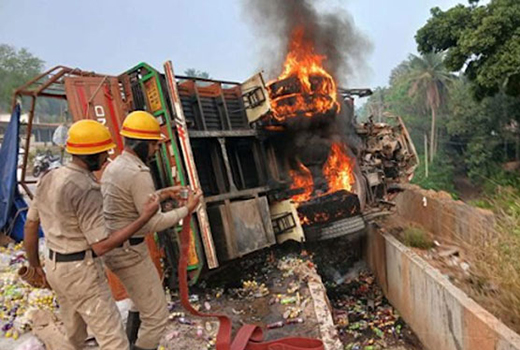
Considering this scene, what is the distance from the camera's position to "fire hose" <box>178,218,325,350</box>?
326 centimetres

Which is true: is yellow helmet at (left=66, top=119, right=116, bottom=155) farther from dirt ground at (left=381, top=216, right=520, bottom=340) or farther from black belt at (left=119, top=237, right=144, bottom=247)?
dirt ground at (left=381, top=216, right=520, bottom=340)

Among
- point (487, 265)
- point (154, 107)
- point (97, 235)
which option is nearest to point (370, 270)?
point (487, 265)

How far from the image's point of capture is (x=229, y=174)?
5.57 m

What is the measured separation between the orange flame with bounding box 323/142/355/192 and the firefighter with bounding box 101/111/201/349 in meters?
4.07

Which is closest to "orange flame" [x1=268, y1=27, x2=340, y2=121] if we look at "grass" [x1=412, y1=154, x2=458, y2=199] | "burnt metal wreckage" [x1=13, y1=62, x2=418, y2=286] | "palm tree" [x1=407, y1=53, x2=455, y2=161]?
"burnt metal wreckage" [x1=13, y1=62, x2=418, y2=286]

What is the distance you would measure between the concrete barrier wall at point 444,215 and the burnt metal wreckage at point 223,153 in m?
1.71

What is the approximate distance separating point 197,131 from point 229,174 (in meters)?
0.82

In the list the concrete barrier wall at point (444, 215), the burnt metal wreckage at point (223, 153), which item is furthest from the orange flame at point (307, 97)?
the concrete barrier wall at point (444, 215)

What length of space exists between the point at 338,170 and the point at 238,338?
405cm

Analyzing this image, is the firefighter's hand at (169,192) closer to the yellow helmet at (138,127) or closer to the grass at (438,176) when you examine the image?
the yellow helmet at (138,127)

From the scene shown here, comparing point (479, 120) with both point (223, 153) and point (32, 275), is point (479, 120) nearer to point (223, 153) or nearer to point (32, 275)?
point (223, 153)

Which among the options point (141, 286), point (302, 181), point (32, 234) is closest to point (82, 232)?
point (32, 234)

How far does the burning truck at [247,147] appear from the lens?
475 centimetres

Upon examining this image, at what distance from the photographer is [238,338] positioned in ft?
11.5
